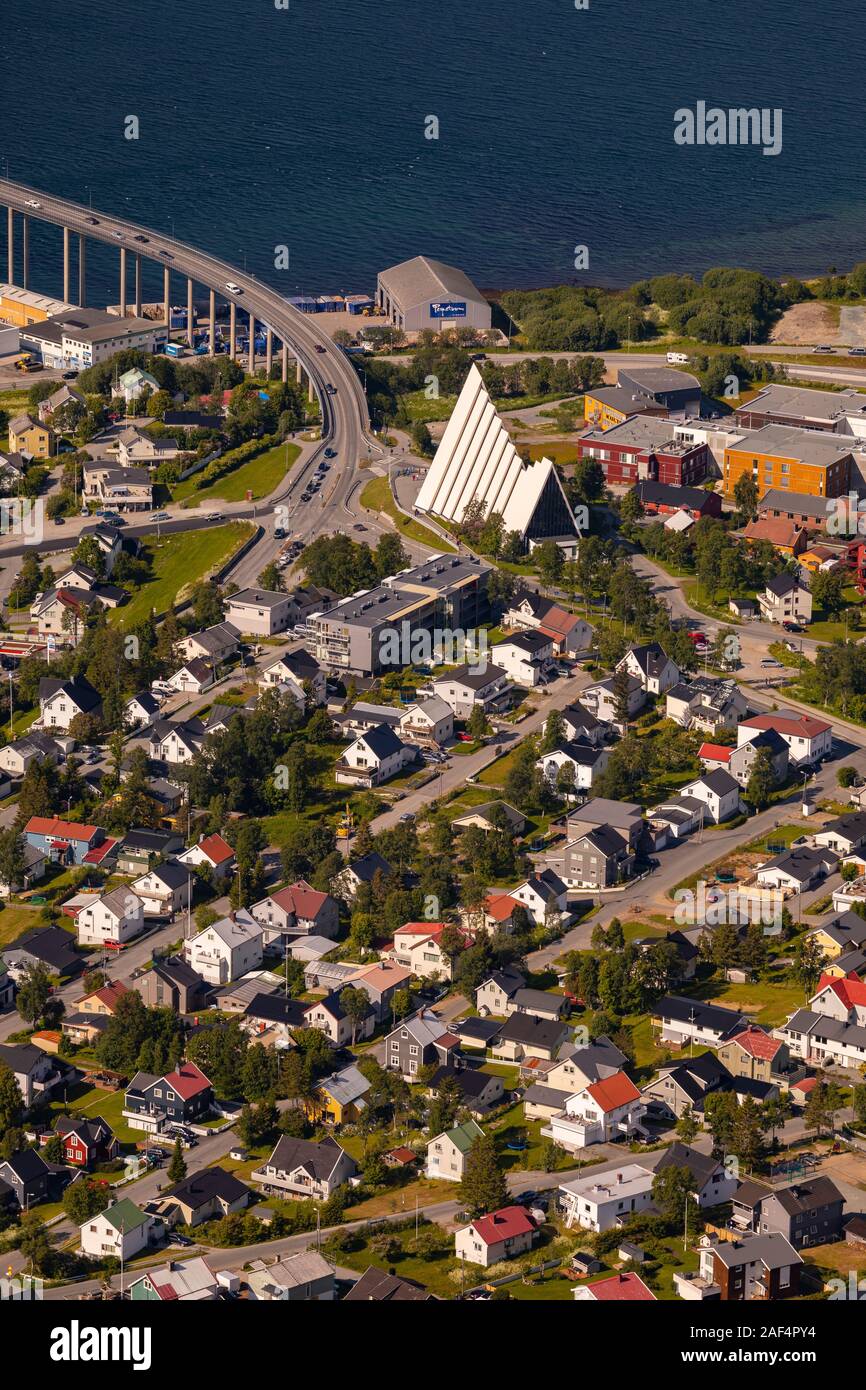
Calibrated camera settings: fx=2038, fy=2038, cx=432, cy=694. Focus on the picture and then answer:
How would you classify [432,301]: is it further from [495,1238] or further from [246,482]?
[495,1238]

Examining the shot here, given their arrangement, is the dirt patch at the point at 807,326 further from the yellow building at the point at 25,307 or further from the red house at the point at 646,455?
the yellow building at the point at 25,307

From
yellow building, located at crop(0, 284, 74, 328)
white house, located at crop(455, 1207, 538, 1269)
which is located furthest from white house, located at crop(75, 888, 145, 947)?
yellow building, located at crop(0, 284, 74, 328)

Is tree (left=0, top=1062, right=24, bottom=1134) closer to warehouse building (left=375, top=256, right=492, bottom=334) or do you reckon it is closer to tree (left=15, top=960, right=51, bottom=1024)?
tree (left=15, top=960, right=51, bottom=1024)

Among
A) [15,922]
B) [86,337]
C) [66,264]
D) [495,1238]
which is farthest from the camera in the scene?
[66,264]

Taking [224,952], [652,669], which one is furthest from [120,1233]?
[652,669]

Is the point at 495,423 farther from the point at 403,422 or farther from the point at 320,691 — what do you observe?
the point at 320,691

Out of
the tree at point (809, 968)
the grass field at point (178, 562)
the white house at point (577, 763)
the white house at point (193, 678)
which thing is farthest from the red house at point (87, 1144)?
the grass field at point (178, 562)
